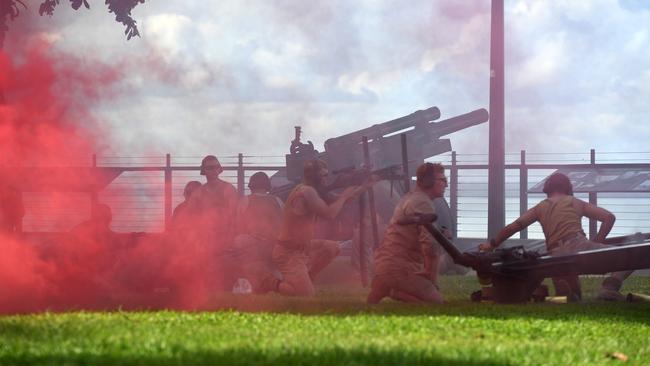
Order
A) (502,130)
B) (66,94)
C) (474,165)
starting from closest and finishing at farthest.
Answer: (66,94) → (502,130) → (474,165)

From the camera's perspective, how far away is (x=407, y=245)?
12.8 metres

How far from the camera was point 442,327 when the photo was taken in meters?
9.87

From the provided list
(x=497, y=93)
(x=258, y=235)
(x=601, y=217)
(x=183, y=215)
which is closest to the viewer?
(x=601, y=217)

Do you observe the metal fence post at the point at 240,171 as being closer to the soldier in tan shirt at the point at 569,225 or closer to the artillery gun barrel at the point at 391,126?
the artillery gun barrel at the point at 391,126

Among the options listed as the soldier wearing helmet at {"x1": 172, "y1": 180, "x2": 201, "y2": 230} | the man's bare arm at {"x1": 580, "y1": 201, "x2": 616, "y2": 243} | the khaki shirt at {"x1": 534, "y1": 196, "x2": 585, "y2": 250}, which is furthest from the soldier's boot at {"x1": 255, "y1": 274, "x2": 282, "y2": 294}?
the man's bare arm at {"x1": 580, "y1": 201, "x2": 616, "y2": 243}

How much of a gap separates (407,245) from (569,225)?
2.35 metres

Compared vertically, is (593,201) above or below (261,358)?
above

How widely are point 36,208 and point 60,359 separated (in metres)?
10.0

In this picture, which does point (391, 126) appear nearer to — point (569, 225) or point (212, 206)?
point (212, 206)

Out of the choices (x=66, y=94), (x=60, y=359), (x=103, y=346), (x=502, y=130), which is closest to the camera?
(x=60, y=359)

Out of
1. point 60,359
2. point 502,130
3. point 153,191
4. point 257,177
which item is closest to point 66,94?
point 257,177

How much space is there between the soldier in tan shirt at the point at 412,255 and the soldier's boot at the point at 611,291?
2.12 metres

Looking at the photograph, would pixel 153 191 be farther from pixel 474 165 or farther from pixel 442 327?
pixel 442 327

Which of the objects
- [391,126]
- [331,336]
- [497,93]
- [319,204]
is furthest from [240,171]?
[331,336]
